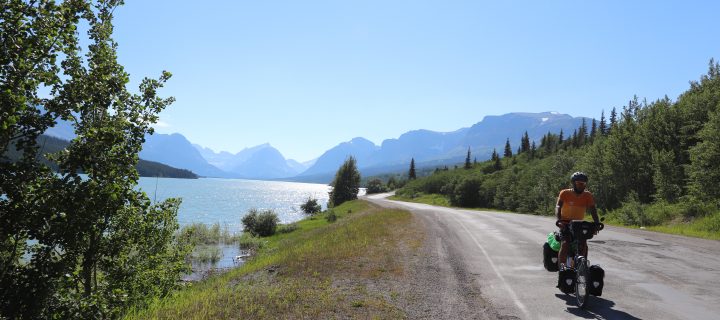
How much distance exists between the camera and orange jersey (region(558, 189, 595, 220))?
31.7 ft

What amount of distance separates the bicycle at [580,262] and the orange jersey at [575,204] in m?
0.28

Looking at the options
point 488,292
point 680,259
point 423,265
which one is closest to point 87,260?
point 488,292

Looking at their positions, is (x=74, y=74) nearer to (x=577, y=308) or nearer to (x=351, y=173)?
(x=577, y=308)

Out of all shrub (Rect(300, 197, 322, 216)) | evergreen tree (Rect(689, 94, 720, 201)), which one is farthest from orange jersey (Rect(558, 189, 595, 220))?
shrub (Rect(300, 197, 322, 216))

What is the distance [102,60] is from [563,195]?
32.0 feet

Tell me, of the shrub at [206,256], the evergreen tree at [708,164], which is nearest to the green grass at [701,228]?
the evergreen tree at [708,164]

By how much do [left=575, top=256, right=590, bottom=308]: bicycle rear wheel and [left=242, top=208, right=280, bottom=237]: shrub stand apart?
43.5 meters

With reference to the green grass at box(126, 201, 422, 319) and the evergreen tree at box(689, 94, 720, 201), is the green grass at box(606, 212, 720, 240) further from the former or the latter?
the green grass at box(126, 201, 422, 319)

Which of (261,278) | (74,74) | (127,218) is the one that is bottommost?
(261,278)

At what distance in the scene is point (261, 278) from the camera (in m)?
13.3

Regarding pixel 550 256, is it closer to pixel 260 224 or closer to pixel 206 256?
pixel 206 256

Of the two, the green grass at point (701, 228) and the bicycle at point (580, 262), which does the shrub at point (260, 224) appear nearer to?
the green grass at point (701, 228)

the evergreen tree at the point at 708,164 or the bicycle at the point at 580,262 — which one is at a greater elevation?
the evergreen tree at the point at 708,164

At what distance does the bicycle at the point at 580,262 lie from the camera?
8711 mm
